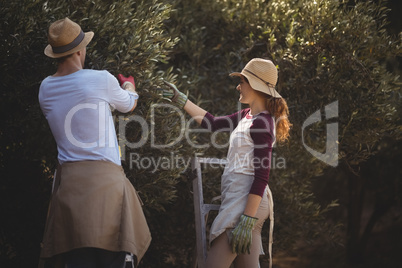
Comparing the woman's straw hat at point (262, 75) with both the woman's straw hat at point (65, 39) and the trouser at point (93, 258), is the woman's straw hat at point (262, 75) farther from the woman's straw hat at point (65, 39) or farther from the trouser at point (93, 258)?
the trouser at point (93, 258)

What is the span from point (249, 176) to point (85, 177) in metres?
1.43

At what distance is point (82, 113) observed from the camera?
A: 3654 millimetres

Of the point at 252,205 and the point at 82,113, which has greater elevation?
the point at 82,113

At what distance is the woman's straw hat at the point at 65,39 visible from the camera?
149 inches

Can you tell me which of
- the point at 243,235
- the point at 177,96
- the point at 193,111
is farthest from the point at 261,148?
the point at 177,96

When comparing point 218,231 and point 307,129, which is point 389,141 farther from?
point 218,231

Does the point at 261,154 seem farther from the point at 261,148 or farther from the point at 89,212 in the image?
the point at 89,212

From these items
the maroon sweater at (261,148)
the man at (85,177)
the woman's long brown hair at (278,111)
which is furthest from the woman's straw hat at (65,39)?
the woman's long brown hair at (278,111)

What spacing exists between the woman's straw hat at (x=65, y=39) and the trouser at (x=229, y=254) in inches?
75.9

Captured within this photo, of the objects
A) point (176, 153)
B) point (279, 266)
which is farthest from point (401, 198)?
point (176, 153)

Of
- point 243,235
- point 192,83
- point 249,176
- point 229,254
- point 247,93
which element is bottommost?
point 229,254

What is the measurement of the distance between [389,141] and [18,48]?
7063 millimetres

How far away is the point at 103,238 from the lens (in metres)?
3.56

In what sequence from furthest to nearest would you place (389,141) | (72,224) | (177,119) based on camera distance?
(389,141)
(177,119)
(72,224)
